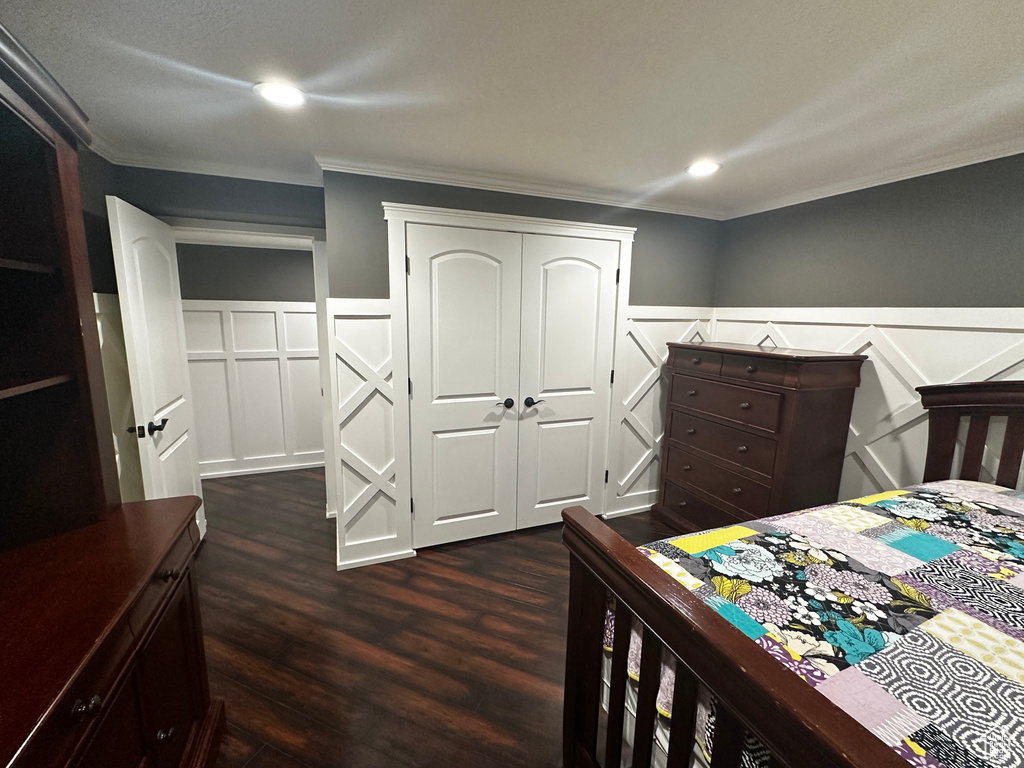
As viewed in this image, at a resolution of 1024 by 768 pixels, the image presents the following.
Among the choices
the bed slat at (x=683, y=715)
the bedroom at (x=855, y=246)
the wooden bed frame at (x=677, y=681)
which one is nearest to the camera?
the wooden bed frame at (x=677, y=681)

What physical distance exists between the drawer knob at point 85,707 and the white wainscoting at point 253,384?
11.0 ft

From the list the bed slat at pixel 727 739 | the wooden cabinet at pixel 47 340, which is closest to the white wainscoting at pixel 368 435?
the wooden cabinet at pixel 47 340

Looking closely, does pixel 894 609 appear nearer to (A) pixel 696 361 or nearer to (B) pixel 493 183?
(A) pixel 696 361

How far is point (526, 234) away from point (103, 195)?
212 centimetres

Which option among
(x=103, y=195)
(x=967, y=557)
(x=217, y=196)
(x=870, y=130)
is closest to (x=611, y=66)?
(x=870, y=130)

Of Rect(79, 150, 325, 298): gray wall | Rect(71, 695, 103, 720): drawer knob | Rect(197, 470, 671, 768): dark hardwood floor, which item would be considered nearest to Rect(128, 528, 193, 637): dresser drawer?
Rect(71, 695, 103, 720): drawer knob

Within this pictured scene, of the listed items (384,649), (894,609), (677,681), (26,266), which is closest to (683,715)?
(677,681)

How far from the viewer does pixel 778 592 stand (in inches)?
38.4

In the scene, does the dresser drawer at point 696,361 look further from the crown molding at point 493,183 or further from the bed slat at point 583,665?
the bed slat at point 583,665

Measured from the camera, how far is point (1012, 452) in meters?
1.70

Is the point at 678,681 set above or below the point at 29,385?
below

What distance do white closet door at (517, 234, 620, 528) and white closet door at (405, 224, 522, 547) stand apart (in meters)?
0.11

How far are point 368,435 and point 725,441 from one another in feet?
6.89

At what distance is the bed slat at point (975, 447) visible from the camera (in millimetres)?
1769
